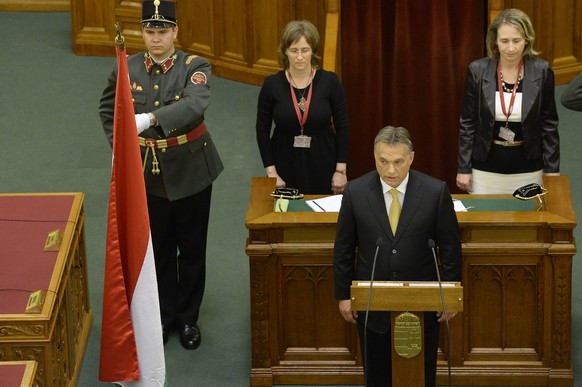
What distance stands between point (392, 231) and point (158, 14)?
1632 millimetres

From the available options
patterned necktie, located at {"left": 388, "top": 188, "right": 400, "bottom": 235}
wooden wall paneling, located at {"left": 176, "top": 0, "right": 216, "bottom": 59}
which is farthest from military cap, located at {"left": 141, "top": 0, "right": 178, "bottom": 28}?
wooden wall paneling, located at {"left": 176, "top": 0, "right": 216, "bottom": 59}

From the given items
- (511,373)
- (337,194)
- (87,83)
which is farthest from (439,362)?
(87,83)

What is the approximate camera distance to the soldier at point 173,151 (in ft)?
20.2

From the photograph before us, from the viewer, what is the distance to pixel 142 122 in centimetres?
590

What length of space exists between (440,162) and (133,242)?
9.36 feet

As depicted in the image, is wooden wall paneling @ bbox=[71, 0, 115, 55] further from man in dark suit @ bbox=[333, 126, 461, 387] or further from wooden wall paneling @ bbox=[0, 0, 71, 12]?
man in dark suit @ bbox=[333, 126, 461, 387]

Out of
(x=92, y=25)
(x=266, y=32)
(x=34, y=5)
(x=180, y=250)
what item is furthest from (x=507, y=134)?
(x=34, y=5)

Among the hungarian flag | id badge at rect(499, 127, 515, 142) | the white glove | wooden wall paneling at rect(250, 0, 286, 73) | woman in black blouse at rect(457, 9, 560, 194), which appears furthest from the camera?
wooden wall paneling at rect(250, 0, 286, 73)

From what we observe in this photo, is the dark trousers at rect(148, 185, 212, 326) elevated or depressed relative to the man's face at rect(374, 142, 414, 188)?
depressed

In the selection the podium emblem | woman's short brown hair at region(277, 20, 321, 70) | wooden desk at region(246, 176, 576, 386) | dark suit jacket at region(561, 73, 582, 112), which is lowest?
wooden desk at region(246, 176, 576, 386)

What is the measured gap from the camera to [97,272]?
758cm

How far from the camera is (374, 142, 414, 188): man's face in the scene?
5239 millimetres

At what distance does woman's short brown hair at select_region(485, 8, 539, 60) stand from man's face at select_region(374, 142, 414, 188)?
1.26 m

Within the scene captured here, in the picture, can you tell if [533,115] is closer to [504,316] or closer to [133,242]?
[504,316]
